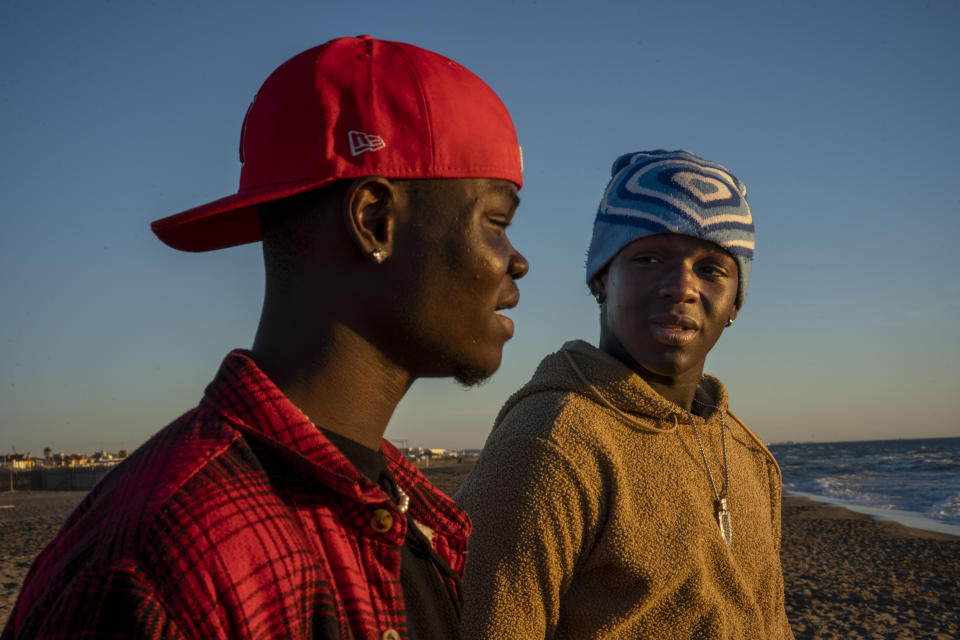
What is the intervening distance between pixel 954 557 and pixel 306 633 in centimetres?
1680

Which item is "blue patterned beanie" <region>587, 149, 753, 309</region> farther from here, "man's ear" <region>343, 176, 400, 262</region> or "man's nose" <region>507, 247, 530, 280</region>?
"man's ear" <region>343, 176, 400, 262</region>

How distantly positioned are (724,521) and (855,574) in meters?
12.3

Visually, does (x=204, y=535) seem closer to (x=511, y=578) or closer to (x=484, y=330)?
(x=484, y=330)

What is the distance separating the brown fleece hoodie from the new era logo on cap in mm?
1134

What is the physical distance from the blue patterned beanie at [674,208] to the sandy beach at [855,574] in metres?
7.80

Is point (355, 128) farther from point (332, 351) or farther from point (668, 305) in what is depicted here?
point (668, 305)

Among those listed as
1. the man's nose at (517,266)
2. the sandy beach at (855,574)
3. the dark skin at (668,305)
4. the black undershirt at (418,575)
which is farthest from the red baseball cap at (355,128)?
the sandy beach at (855,574)

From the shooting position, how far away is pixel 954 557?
14.5 metres

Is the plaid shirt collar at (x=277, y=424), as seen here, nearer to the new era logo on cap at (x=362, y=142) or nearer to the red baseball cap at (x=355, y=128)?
the red baseball cap at (x=355, y=128)

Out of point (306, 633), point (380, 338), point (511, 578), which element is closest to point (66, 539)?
point (306, 633)

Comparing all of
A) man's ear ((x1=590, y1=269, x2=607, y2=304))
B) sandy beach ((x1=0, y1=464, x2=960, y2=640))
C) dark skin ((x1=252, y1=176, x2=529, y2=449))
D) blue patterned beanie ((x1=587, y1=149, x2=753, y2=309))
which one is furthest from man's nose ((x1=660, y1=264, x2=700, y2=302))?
sandy beach ((x1=0, y1=464, x2=960, y2=640))

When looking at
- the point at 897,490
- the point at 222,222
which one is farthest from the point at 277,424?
the point at 897,490

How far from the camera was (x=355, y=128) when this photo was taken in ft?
4.57

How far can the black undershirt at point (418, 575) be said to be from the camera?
1412 millimetres
